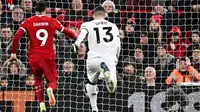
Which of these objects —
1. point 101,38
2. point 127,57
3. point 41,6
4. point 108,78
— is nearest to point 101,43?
point 101,38

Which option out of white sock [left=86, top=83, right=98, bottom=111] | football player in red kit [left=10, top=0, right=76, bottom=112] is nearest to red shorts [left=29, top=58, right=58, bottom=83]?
football player in red kit [left=10, top=0, right=76, bottom=112]

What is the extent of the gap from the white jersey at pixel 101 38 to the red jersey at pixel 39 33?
0.38 metres

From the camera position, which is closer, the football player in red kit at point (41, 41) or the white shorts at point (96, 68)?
the football player in red kit at point (41, 41)

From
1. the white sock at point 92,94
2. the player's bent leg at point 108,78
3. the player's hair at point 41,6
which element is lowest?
the white sock at point 92,94

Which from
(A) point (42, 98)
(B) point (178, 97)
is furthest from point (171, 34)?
(A) point (42, 98)

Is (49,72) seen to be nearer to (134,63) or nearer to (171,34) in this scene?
(134,63)

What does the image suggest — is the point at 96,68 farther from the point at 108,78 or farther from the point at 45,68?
the point at 45,68

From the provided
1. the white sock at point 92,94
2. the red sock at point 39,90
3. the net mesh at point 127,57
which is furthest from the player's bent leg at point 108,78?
the net mesh at point 127,57

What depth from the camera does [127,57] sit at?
14742mm

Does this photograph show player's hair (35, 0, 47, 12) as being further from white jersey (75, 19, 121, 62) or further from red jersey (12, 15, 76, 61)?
white jersey (75, 19, 121, 62)

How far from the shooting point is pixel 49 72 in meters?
12.5

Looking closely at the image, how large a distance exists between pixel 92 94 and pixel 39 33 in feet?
5.16

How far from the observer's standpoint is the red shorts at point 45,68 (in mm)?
12375

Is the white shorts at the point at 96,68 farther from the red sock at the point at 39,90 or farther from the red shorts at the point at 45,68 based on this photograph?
the red sock at the point at 39,90
